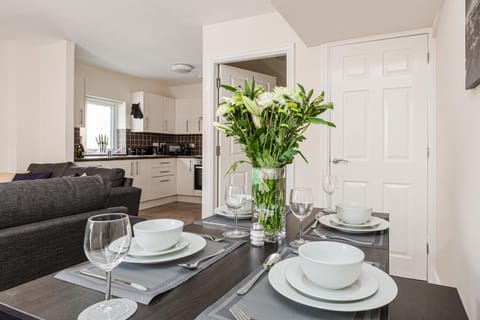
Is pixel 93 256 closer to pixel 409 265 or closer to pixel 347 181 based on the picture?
pixel 347 181

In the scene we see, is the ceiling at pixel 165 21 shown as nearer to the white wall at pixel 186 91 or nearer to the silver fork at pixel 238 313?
the white wall at pixel 186 91

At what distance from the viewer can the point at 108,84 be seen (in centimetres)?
537

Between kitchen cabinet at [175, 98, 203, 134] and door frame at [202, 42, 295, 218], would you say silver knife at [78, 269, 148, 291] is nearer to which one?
door frame at [202, 42, 295, 218]

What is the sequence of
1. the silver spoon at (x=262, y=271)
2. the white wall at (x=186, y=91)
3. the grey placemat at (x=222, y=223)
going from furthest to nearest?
the white wall at (x=186, y=91) < the grey placemat at (x=222, y=223) < the silver spoon at (x=262, y=271)

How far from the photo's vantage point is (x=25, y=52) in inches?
161

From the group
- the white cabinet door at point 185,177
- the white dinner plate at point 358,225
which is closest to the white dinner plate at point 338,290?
the white dinner plate at point 358,225

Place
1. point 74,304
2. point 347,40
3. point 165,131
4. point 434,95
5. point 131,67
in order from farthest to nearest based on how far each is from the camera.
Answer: point 165,131 < point 131,67 < point 347,40 < point 434,95 < point 74,304

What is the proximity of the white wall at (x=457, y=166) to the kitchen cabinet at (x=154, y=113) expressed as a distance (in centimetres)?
490

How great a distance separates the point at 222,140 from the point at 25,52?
3132 millimetres

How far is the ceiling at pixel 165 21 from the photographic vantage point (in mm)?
2062

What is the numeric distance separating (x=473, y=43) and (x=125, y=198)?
285 cm

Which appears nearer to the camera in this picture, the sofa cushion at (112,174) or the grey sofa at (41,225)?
the grey sofa at (41,225)

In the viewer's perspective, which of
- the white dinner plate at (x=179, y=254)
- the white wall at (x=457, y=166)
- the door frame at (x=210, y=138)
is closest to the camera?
the white dinner plate at (x=179, y=254)

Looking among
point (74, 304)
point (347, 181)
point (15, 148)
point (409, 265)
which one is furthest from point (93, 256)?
point (15, 148)
